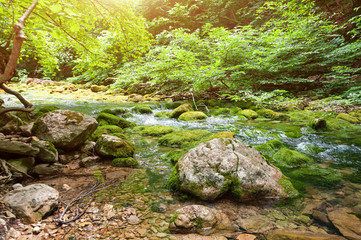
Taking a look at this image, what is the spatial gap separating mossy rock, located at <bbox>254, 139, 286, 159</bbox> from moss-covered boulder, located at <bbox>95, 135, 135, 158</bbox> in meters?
3.41

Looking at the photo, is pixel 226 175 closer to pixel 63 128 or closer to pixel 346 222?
pixel 346 222

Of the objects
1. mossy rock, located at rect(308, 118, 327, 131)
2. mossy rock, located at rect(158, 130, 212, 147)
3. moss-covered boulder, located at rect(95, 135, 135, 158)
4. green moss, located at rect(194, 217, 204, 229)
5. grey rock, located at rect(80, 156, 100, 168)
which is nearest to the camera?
green moss, located at rect(194, 217, 204, 229)

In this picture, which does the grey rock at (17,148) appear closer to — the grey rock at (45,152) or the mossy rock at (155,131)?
the grey rock at (45,152)

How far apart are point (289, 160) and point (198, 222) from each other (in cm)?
301

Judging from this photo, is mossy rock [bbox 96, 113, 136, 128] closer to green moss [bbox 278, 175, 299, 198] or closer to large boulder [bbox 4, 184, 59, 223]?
large boulder [bbox 4, 184, 59, 223]

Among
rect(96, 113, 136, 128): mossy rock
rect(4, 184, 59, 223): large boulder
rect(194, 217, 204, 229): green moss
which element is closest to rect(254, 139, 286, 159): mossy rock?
rect(194, 217, 204, 229): green moss

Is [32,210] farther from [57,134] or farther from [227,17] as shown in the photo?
[227,17]

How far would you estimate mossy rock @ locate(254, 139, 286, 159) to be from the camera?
14.5ft

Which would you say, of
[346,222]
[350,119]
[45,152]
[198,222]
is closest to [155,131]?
[45,152]

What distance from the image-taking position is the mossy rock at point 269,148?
14.5ft

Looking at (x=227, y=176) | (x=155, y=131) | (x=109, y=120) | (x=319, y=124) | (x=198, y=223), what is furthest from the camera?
(x=109, y=120)

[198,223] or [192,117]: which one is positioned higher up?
[198,223]

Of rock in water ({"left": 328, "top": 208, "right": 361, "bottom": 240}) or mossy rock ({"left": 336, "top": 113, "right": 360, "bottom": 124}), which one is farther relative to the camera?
mossy rock ({"left": 336, "top": 113, "right": 360, "bottom": 124})

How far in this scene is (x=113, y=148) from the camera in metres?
4.14
